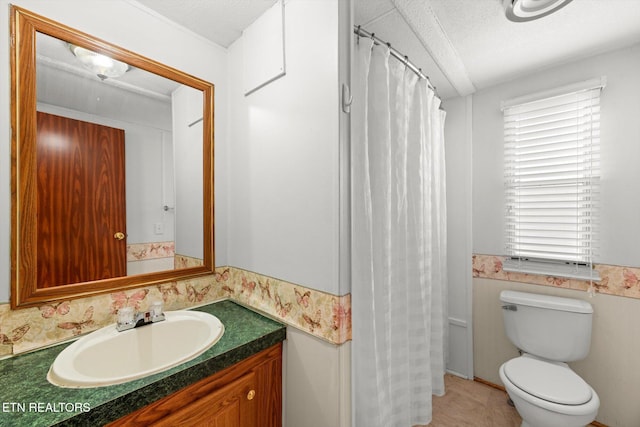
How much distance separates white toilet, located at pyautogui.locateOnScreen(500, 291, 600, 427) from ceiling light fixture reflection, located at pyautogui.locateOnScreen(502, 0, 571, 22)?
1569 millimetres

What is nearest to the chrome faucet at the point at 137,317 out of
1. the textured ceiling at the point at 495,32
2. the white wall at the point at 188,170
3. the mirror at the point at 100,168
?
the mirror at the point at 100,168

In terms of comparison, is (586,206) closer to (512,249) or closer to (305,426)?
(512,249)

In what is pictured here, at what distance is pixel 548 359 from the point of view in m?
1.65

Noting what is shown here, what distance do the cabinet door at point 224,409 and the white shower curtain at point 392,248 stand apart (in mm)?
416

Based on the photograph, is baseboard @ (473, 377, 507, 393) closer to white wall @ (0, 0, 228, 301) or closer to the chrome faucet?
white wall @ (0, 0, 228, 301)

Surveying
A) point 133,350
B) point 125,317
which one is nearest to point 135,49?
point 125,317

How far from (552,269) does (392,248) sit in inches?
48.1

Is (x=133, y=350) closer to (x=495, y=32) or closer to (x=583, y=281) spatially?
(x=495, y=32)

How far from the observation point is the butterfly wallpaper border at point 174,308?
941 mm

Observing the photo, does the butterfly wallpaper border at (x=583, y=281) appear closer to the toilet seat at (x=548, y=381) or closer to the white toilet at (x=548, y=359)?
the white toilet at (x=548, y=359)

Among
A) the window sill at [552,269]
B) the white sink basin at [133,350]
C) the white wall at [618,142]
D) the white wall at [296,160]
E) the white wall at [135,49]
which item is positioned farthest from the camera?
the window sill at [552,269]

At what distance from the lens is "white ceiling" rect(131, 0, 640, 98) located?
1219mm

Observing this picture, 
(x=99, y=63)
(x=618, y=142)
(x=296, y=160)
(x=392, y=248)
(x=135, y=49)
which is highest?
(x=135, y=49)

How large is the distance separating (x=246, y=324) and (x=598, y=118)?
2.31m
